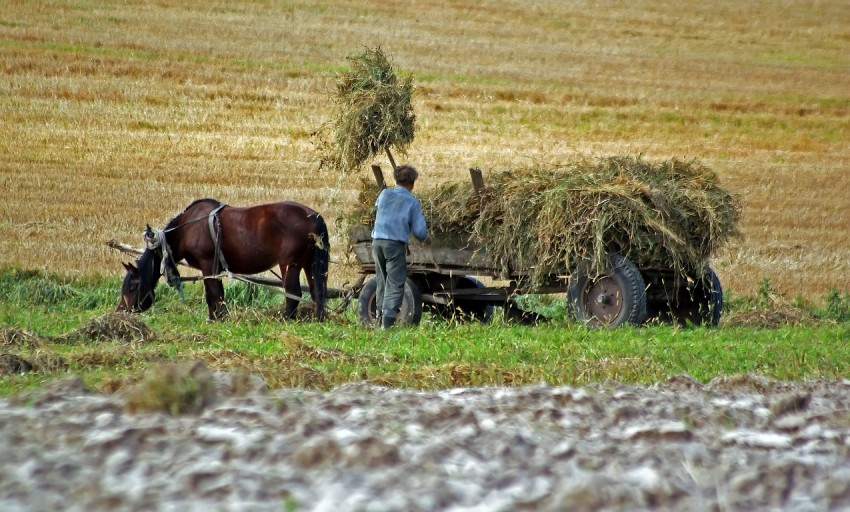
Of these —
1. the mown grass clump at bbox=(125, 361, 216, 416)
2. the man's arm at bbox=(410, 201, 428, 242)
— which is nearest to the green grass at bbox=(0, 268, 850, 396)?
the man's arm at bbox=(410, 201, 428, 242)

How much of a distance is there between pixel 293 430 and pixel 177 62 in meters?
29.1

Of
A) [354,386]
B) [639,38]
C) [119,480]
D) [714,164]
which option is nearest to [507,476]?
[119,480]

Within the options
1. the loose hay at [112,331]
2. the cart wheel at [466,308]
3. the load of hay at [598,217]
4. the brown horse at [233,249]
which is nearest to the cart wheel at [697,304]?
the load of hay at [598,217]

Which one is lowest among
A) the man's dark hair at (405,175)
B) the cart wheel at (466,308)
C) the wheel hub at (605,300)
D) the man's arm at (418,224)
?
the cart wheel at (466,308)

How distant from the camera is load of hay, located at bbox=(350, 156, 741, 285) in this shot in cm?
1130

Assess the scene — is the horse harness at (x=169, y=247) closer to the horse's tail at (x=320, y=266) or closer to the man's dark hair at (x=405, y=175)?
the horse's tail at (x=320, y=266)

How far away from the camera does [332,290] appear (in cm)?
1366

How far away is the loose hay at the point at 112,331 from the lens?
10562 mm

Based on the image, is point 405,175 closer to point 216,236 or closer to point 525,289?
point 525,289

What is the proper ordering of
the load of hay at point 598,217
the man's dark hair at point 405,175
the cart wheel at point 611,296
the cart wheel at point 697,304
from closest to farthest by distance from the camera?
the load of hay at point 598,217, the cart wheel at point 611,296, the man's dark hair at point 405,175, the cart wheel at point 697,304

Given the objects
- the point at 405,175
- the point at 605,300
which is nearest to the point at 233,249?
the point at 405,175

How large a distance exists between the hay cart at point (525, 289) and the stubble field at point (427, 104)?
6.11ft

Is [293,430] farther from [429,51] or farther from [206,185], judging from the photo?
[429,51]

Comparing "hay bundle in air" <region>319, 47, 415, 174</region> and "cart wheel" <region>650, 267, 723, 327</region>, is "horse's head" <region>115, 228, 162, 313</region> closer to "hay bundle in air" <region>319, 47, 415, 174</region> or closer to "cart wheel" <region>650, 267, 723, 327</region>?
"hay bundle in air" <region>319, 47, 415, 174</region>
